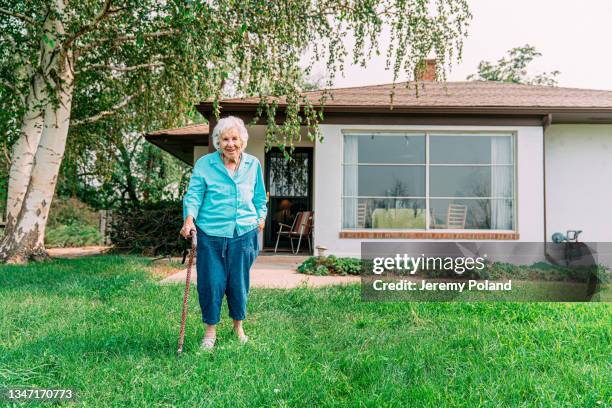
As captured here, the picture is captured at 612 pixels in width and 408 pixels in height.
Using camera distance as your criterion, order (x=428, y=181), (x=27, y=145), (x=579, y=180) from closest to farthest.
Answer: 1. (x=27, y=145)
2. (x=428, y=181)
3. (x=579, y=180)

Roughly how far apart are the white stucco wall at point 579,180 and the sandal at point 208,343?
27.3 feet

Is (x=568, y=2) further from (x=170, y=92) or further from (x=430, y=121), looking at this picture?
(x=170, y=92)

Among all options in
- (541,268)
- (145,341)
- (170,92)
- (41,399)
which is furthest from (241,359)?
(170,92)

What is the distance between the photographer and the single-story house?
8.74 metres

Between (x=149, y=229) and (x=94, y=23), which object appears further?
(x=149, y=229)

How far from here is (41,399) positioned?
2555 millimetres

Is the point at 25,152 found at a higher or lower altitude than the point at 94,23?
lower

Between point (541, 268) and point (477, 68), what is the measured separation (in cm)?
2682

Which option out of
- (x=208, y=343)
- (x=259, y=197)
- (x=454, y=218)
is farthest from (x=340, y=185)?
(x=208, y=343)

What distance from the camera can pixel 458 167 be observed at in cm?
922

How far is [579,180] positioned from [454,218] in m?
2.78

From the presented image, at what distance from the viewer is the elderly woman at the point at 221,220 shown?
3355mm

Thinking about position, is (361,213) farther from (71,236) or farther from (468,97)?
(71,236)

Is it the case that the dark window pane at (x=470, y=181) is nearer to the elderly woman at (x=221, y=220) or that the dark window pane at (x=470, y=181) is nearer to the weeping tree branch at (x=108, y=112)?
the weeping tree branch at (x=108, y=112)
